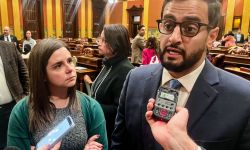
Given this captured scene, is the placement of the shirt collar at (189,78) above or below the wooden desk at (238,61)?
above

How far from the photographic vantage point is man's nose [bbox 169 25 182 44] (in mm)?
1066

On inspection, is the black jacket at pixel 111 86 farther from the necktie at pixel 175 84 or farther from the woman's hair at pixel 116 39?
the necktie at pixel 175 84

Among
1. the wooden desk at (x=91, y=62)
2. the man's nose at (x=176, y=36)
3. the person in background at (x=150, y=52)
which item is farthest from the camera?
the wooden desk at (x=91, y=62)

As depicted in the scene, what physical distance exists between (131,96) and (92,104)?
0.46 metres

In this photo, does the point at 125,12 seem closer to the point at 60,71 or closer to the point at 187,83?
the point at 60,71

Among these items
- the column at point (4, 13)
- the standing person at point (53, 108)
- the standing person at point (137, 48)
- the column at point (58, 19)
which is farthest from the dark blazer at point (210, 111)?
the column at point (58, 19)

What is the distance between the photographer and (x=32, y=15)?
1510 cm

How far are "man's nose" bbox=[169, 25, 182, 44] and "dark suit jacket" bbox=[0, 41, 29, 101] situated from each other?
2.13 metres

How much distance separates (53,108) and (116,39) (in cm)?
106

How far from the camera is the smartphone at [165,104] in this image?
0.93 m

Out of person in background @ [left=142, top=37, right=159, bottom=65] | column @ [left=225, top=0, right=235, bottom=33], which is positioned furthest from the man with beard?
column @ [left=225, top=0, right=235, bottom=33]

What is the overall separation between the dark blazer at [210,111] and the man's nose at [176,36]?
23 centimetres

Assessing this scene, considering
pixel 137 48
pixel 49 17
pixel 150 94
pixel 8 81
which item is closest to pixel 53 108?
pixel 150 94

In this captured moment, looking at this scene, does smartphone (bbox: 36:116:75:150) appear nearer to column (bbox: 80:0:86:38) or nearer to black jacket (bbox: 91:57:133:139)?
black jacket (bbox: 91:57:133:139)
